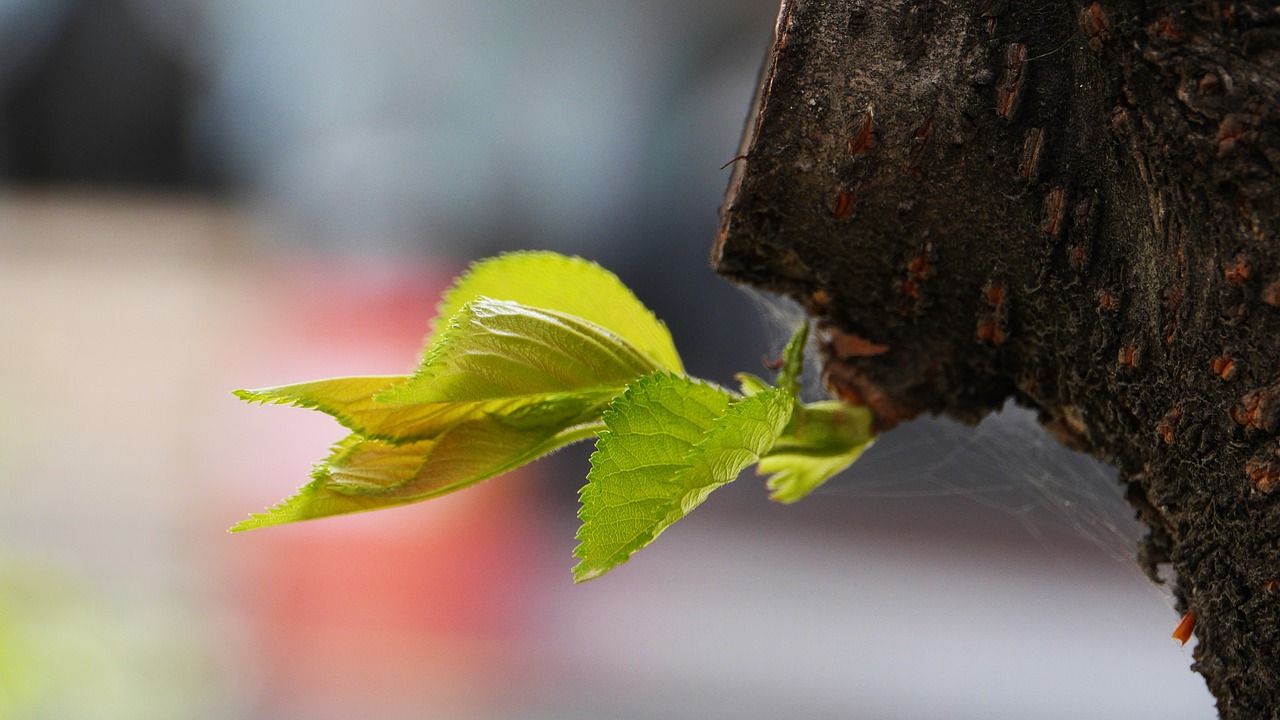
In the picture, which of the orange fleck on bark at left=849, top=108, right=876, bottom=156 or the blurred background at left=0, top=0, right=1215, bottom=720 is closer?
the orange fleck on bark at left=849, top=108, right=876, bottom=156

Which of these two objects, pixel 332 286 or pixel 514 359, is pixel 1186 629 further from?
pixel 332 286

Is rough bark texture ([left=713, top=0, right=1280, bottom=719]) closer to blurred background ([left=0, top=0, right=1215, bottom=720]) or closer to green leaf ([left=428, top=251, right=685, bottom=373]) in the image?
green leaf ([left=428, top=251, right=685, bottom=373])

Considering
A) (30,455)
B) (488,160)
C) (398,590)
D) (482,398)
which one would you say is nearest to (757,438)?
(482,398)

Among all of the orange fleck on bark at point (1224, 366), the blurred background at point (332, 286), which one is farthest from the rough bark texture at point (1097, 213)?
the blurred background at point (332, 286)

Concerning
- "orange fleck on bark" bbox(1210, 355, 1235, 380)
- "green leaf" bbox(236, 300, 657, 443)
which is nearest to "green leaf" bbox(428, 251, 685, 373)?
"green leaf" bbox(236, 300, 657, 443)

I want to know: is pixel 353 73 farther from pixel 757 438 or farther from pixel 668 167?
pixel 757 438

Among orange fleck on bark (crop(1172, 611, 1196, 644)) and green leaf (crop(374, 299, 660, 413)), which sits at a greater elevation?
green leaf (crop(374, 299, 660, 413))
